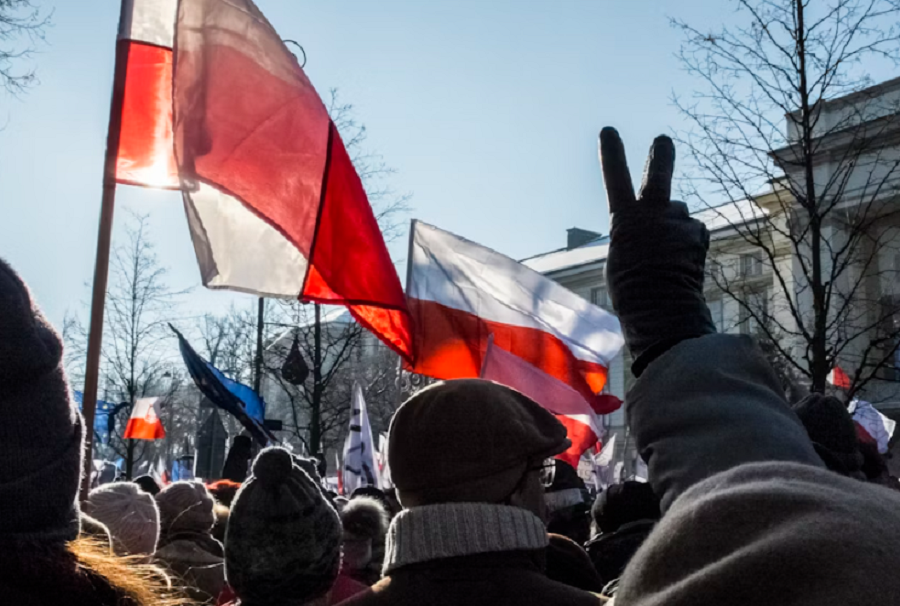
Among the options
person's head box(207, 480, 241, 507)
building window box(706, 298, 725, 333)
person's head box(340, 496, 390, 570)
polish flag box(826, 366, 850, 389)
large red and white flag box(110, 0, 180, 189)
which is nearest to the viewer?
person's head box(340, 496, 390, 570)

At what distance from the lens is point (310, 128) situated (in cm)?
541

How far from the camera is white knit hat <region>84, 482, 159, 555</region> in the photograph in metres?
3.60

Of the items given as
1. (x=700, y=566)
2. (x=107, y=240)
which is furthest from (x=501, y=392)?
(x=107, y=240)

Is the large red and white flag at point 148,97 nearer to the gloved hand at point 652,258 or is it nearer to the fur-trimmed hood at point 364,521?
the fur-trimmed hood at point 364,521

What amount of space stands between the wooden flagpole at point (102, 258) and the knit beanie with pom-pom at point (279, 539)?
0.51 metres

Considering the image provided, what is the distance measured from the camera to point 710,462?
144cm

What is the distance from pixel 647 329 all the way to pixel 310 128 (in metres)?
3.82

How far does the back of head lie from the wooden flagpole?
3.82 feet

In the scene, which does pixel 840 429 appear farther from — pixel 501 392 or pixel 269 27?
pixel 269 27

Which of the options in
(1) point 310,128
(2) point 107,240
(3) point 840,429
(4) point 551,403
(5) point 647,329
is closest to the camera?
(5) point 647,329

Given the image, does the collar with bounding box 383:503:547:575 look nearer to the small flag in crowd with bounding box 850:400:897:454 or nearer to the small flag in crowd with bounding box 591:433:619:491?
the small flag in crowd with bounding box 850:400:897:454

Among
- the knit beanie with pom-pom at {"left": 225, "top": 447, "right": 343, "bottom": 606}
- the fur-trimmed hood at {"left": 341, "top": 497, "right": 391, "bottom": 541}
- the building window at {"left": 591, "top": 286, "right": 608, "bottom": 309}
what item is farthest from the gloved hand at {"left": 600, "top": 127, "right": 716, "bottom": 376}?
the building window at {"left": 591, "top": 286, "right": 608, "bottom": 309}

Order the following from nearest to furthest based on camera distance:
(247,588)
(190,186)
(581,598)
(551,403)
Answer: (581,598) < (247,588) < (190,186) < (551,403)

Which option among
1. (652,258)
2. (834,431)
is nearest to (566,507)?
(834,431)
